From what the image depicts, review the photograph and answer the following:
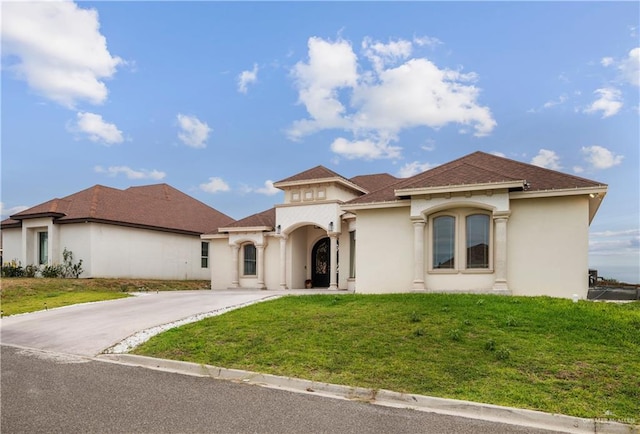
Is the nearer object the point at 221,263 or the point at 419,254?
the point at 419,254

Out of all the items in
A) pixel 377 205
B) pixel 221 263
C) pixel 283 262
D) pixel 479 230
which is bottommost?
pixel 221 263

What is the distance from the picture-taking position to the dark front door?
84.3 feet

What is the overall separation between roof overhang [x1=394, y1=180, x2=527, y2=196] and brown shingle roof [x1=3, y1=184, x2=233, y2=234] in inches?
710

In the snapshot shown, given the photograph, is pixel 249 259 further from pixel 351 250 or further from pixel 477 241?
pixel 477 241

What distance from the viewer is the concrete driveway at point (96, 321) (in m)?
11.5

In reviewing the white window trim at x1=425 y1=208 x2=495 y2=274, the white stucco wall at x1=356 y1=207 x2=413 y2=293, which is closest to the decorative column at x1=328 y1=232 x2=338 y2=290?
the white stucco wall at x1=356 y1=207 x2=413 y2=293

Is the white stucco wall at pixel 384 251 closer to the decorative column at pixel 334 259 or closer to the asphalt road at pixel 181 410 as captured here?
the decorative column at pixel 334 259

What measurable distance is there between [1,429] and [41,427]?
51cm

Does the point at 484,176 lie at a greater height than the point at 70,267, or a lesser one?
greater

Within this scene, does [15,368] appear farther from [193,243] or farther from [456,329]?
[193,243]

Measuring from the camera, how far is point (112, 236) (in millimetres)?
26562

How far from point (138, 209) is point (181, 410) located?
25298 mm

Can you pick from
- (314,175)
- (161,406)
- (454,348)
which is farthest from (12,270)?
(454,348)

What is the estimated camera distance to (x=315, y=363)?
8.59 metres
